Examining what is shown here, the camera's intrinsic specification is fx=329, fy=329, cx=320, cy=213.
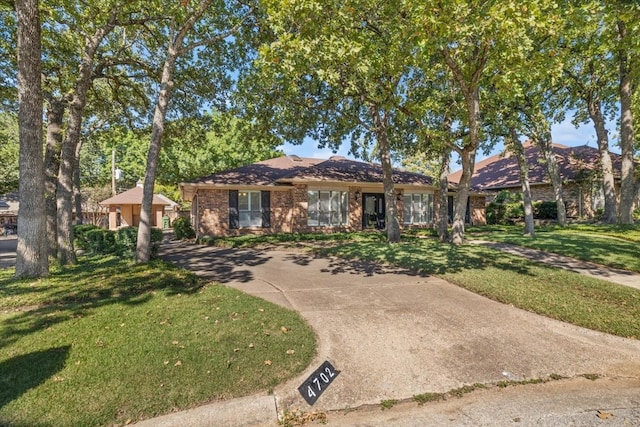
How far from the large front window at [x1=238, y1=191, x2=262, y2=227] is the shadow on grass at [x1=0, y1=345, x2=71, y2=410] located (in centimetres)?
1345

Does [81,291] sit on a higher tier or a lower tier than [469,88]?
lower

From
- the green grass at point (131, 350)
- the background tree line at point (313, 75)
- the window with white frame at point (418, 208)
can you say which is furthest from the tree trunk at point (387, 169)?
the green grass at point (131, 350)

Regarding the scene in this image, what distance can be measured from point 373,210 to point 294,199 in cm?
511

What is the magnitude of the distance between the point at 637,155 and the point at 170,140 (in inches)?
1206

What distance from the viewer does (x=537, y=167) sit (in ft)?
89.8

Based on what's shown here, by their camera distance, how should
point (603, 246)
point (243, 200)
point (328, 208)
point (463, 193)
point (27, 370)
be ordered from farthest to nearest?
1. point (328, 208)
2. point (243, 200)
3. point (463, 193)
4. point (603, 246)
5. point (27, 370)

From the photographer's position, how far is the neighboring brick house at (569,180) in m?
22.8

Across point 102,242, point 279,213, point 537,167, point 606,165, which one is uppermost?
point 537,167

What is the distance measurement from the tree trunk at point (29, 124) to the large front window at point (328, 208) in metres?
12.5

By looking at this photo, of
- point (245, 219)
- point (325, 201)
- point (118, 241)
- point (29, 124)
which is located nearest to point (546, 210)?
point (325, 201)

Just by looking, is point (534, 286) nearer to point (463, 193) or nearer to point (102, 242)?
point (463, 193)

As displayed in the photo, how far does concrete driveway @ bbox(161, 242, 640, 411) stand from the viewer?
11.9 ft

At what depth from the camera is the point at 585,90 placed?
55.0ft

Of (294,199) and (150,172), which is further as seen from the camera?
(294,199)
